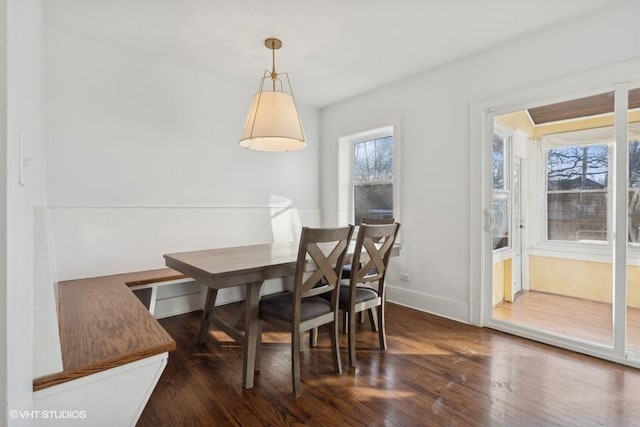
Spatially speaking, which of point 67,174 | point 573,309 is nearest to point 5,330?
point 67,174

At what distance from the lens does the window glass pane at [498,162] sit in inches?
112

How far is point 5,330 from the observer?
61 centimetres

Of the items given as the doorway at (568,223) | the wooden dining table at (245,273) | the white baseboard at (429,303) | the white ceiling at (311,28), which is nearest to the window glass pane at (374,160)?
the white ceiling at (311,28)

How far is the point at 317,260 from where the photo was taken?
1.86 m

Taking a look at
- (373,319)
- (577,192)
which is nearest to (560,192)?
(577,192)

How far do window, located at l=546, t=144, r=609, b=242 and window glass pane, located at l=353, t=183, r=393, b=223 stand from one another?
1.61 metres

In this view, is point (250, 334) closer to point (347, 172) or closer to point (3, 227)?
point (3, 227)

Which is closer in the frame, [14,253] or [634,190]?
[14,253]

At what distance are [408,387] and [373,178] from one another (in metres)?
2.63

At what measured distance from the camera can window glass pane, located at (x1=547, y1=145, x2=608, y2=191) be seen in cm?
232

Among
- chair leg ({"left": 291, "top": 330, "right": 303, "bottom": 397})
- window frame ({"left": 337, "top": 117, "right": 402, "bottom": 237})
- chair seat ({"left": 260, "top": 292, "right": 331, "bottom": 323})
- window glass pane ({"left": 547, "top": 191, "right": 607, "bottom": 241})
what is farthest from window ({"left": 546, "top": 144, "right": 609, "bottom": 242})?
chair leg ({"left": 291, "top": 330, "right": 303, "bottom": 397})

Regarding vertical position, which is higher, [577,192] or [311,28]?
[311,28]

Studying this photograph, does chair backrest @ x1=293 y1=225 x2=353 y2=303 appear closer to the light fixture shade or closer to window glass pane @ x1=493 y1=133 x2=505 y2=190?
the light fixture shade

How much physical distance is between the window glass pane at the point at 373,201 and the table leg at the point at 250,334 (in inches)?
91.0
